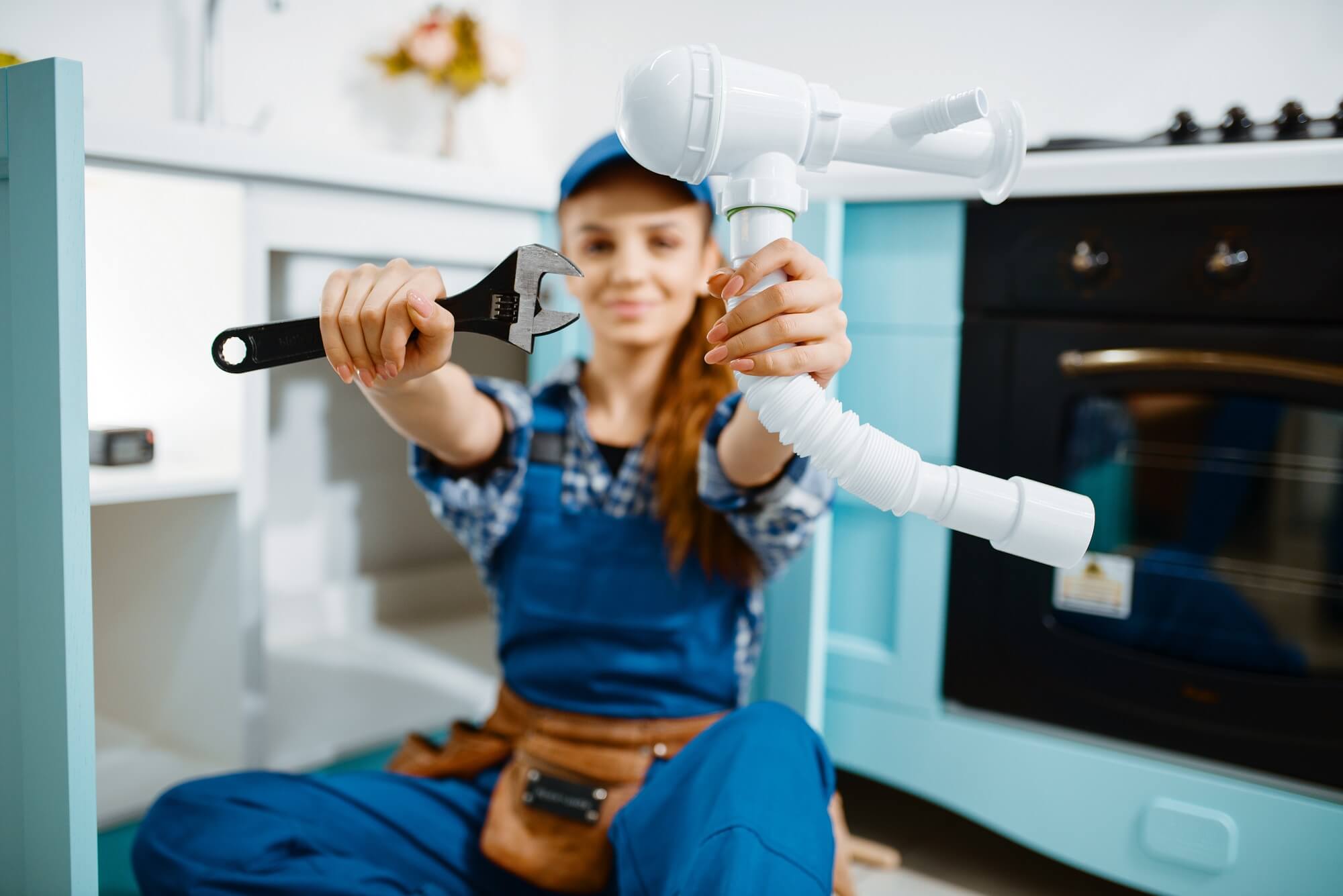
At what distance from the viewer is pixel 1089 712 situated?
105 cm

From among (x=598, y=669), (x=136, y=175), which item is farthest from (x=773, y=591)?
(x=136, y=175)

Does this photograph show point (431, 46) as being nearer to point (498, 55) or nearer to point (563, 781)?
point (498, 55)

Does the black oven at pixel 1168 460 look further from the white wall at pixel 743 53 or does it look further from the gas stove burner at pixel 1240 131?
the white wall at pixel 743 53

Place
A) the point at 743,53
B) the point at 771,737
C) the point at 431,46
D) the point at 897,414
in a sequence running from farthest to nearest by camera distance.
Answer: the point at 743,53 → the point at 431,46 → the point at 897,414 → the point at 771,737

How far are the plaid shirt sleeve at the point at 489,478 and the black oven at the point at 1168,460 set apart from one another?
0.47 meters

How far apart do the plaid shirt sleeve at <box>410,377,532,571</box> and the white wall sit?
762 millimetres

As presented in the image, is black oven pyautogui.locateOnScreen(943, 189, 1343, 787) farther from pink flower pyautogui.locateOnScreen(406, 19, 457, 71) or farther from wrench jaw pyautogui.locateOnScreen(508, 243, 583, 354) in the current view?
pink flower pyautogui.locateOnScreen(406, 19, 457, 71)

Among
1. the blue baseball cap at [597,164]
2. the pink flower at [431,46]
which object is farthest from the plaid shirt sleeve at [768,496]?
the pink flower at [431,46]

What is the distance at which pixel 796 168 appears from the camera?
52 centimetres

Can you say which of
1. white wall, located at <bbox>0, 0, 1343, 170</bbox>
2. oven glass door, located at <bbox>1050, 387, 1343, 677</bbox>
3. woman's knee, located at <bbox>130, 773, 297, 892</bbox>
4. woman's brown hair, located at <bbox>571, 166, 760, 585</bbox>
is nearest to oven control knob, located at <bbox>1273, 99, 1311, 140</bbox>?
oven glass door, located at <bbox>1050, 387, 1343, 677</bbox>

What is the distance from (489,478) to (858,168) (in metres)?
0.55

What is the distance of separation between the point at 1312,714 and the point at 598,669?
0.65 m

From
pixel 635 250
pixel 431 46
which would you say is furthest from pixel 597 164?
pixel 431 46

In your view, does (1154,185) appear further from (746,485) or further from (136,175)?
(136,175)
